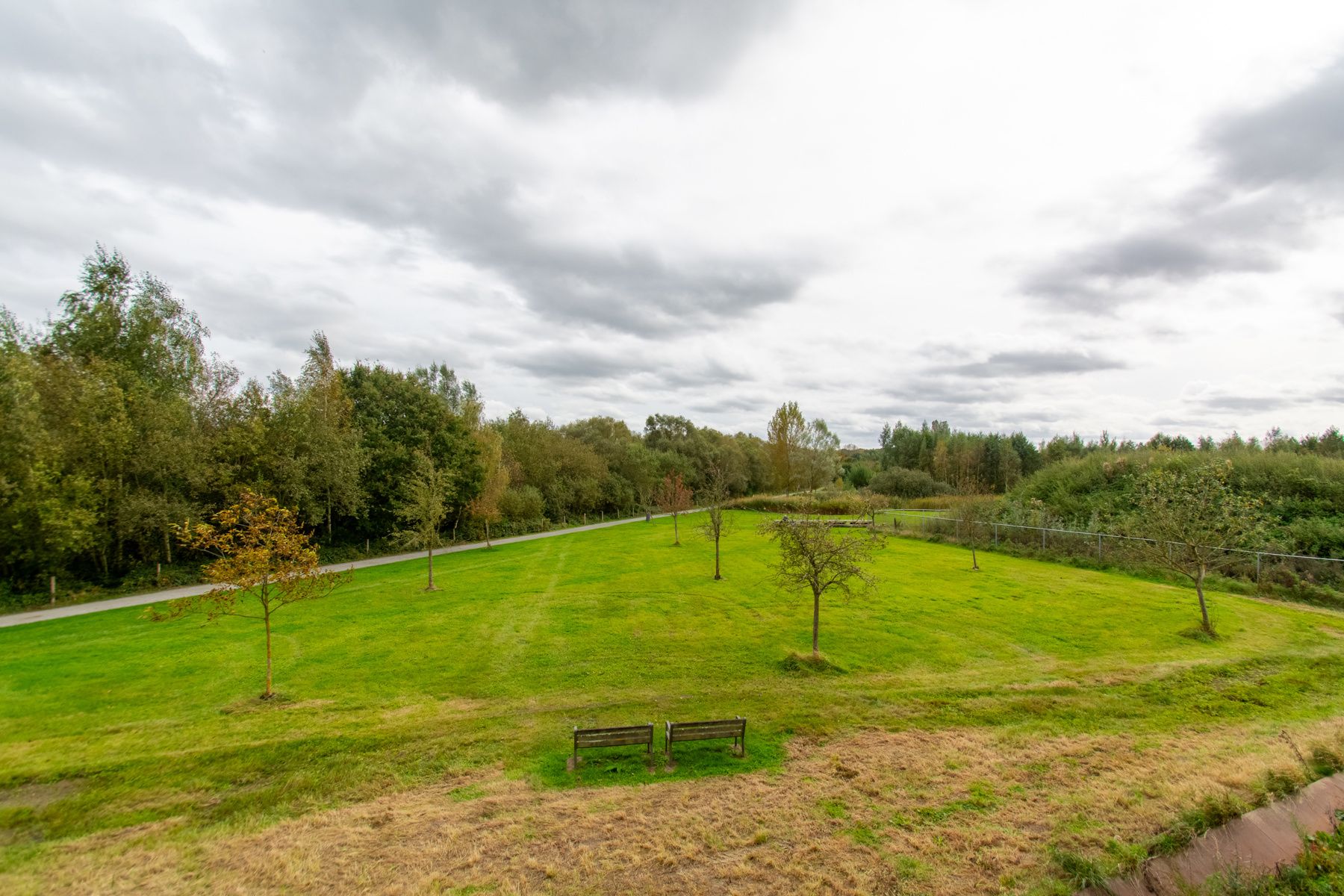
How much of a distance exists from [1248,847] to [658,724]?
365 inches

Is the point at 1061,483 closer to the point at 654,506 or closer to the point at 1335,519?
the point at 1335,519

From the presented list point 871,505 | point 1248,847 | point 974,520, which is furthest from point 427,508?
point 871,505

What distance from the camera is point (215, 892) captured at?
6.89 meters

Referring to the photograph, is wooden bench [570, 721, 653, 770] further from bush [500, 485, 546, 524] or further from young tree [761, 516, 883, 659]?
bush [500, 485, 546, 524]

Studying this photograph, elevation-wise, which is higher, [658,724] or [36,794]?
[36,794]

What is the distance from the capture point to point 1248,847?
7312 millimetres

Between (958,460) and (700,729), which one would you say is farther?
(958,460)

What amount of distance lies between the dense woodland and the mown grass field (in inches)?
257

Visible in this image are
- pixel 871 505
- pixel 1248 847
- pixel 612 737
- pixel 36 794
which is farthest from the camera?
pixel 871 505

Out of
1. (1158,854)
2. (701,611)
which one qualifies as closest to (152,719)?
(701,611)

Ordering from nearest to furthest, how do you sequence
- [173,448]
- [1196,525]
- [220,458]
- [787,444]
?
[1196,525] < [173,448] < [220,458] < [787,444]

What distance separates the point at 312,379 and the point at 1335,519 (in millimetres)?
57026

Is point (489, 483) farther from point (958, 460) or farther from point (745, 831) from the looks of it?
point (958, 460)

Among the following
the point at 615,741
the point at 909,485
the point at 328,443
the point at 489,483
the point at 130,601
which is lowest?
the point at 130,601
